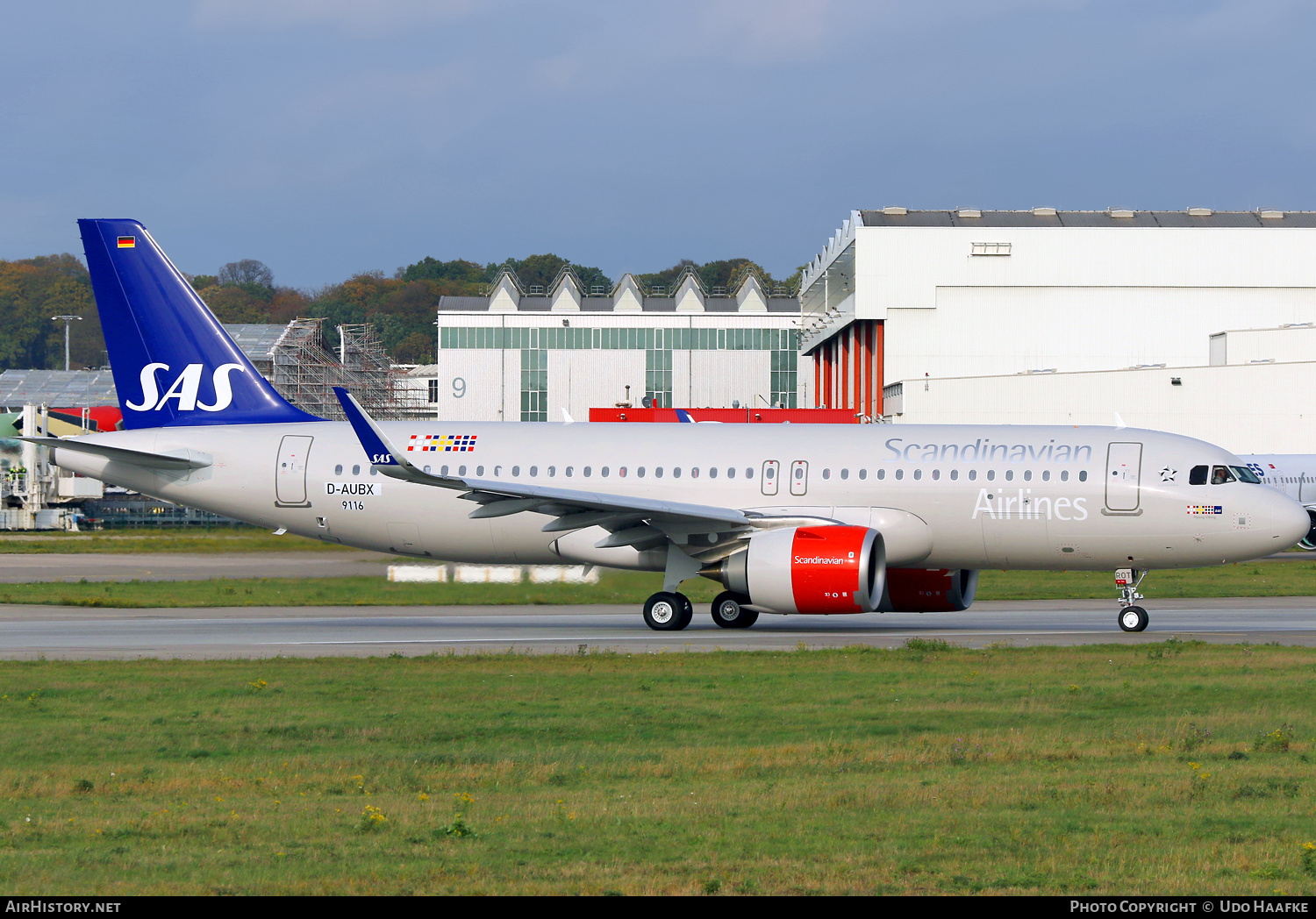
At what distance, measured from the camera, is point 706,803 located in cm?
1049

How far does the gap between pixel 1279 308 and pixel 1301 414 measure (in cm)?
1812

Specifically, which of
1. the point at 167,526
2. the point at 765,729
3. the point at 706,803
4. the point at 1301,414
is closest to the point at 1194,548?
the point at 765,729

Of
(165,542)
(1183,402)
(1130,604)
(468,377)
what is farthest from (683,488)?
(468,377)

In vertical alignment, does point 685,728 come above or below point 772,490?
below

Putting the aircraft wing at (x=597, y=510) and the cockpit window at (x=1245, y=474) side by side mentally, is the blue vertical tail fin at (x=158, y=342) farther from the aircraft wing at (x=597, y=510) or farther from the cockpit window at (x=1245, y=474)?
the cockpit window at (x=1245, y=474)

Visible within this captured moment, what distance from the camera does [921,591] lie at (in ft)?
88.8

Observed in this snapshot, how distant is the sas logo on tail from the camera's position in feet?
96.2

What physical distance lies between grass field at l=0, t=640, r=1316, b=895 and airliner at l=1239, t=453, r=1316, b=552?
130 feet

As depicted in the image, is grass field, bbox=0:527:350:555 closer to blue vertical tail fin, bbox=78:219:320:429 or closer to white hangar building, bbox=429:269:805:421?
blue vertical tail fin, bbox=78:219:320:429

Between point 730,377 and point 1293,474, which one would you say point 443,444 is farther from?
point 730,377

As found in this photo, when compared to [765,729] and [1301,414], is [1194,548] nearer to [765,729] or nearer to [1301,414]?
[765,729]

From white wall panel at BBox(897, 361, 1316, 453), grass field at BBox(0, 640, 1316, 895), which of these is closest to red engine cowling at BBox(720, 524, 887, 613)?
grass field at BBox(0, 640, 1316, 895)

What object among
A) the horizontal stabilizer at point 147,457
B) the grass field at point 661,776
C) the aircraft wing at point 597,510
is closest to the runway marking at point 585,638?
the aircraft wing at point 597,510
